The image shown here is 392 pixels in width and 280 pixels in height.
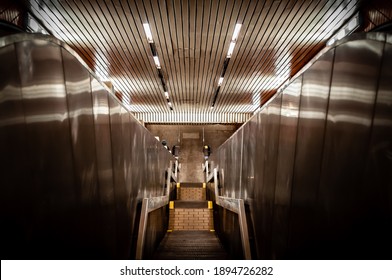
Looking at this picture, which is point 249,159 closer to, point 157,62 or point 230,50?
point 230,50

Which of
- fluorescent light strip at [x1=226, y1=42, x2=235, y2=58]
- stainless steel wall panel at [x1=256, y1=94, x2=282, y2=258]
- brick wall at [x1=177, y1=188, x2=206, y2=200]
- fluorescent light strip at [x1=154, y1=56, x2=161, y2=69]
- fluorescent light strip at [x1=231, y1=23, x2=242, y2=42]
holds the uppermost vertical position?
fluorescent light strip at [x1=231, y1=23, x2=242, y2=42]

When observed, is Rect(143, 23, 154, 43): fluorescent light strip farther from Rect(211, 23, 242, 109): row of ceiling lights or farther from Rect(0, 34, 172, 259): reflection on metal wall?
Rect(0, 34, 172, 259): reflection on metal wall

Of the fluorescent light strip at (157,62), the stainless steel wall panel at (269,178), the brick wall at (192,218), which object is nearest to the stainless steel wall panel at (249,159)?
the stainless steel wall panel at (269,178)

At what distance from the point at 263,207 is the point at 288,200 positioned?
623mm

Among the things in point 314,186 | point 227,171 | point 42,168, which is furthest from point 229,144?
point 42,168

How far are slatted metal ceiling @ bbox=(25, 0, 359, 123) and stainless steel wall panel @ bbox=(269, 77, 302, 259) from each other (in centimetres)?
286

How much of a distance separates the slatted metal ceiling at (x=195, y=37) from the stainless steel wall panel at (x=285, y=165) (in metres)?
2.86

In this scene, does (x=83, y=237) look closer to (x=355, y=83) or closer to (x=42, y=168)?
(x=42, y=168)

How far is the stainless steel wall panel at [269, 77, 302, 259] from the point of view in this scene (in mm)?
2100

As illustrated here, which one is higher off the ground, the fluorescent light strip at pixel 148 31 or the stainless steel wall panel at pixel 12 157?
the fluorescent light strip at pixel 148 31

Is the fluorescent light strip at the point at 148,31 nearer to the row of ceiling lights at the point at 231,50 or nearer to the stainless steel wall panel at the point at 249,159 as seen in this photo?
the row of ceiling lights at the point at 231,50

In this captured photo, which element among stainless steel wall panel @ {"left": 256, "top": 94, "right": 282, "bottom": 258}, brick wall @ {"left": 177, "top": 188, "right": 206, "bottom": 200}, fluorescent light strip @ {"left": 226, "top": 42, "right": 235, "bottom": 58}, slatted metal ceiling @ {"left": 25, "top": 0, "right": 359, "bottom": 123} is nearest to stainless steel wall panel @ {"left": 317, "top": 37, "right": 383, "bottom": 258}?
stainless steel wall panel @ {"left": 256, "top": 94, "right": 282, "bottom": 258}

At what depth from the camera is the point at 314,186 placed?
5.92ft

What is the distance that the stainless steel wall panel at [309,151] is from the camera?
5.65 feet
